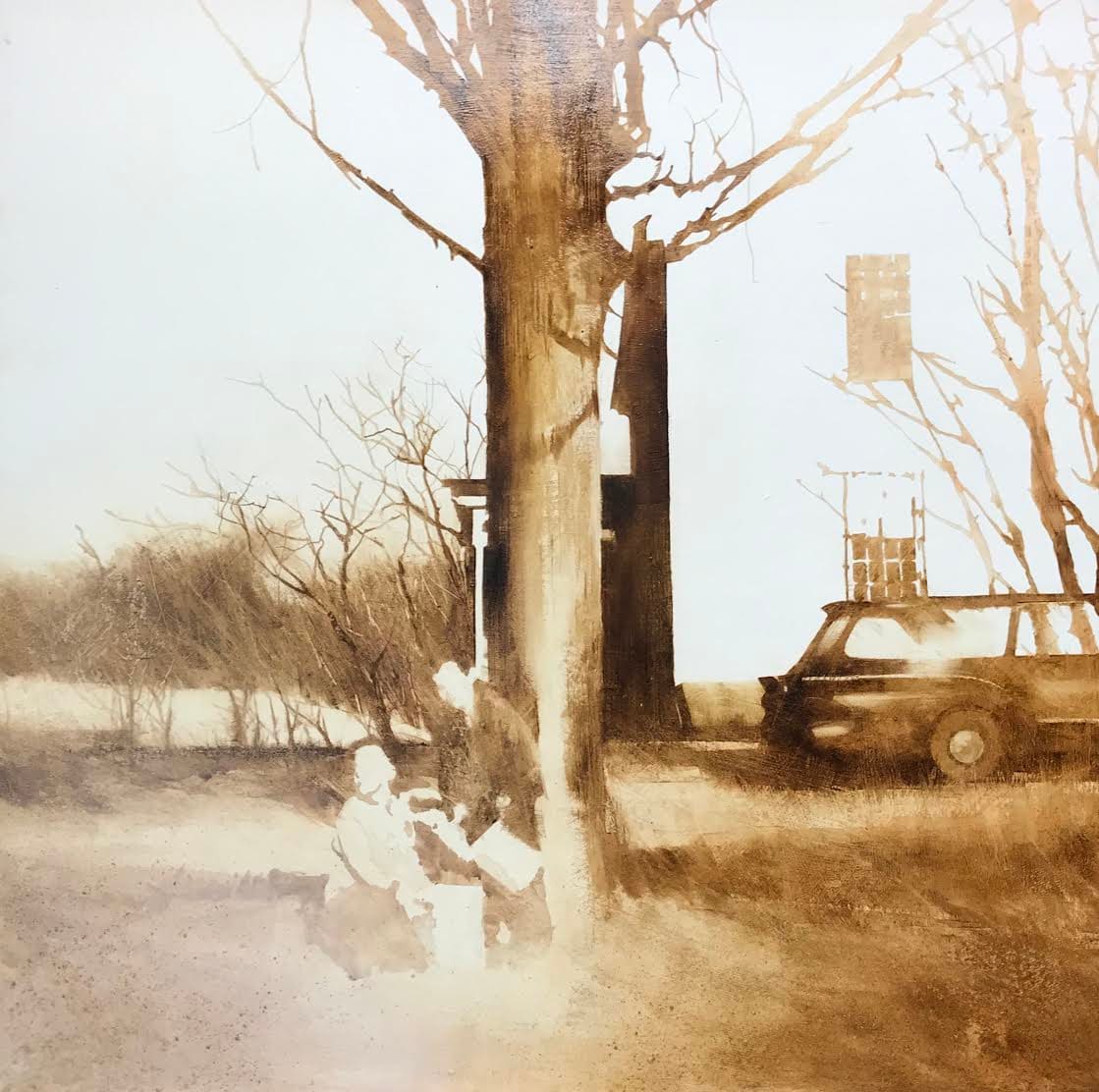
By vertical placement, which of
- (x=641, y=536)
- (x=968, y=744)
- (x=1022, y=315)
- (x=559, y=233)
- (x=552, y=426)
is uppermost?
(x=559, y=233)

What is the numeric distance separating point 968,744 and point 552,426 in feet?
3.70

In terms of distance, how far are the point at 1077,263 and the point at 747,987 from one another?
5.67ft

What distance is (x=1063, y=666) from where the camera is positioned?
1865 mm

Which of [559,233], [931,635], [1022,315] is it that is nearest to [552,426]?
[559,233]

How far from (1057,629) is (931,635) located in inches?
10.2

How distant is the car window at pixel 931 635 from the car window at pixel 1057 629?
1.6 inches

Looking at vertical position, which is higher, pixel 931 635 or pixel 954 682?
pixel 931 635

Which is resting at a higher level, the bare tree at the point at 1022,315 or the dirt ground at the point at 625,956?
Result: the bare tree at the point at 1022,315

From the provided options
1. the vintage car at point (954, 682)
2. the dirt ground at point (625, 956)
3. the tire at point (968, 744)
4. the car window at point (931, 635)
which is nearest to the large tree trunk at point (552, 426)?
the dirt ground at point (625, 956)

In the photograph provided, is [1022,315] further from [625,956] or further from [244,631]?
[244,631]

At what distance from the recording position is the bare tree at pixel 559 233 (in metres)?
1.82

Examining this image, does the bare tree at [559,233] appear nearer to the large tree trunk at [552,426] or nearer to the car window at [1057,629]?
the large tree trunk at [552,426]

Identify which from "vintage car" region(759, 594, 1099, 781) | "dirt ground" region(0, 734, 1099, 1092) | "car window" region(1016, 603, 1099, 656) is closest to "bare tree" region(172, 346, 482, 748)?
"dirt ground" region(0, 734, 1099, 1092)

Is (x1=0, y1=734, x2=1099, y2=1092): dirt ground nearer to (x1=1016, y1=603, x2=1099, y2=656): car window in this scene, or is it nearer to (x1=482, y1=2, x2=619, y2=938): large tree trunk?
(x1=482, y1=2, x2=619, y2=938): large tree trunk
